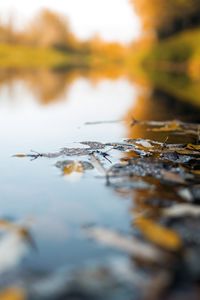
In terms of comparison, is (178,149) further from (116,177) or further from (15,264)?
(15,264)

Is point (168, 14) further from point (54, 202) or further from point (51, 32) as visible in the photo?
point (51, 32)

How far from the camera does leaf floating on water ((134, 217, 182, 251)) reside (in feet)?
2.97

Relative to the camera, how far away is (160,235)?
3.08ft

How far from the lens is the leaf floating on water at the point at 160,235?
0.91 meters

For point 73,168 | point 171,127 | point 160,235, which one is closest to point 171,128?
point 171,127

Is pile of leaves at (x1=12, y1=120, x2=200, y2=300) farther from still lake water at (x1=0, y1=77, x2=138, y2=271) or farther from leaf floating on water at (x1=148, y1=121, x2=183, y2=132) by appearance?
leaf floating on water at (x1=148, y1=121, x2=183, y2=132)

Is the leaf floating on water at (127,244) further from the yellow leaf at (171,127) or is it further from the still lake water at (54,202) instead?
the yellow leaf at (171,127)

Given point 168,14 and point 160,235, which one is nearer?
point 160,235

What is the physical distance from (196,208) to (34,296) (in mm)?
508

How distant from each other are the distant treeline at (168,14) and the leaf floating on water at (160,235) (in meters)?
18.5

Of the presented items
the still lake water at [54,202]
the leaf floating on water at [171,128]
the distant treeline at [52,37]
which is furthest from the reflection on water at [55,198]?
the distant treeline at [52,37]

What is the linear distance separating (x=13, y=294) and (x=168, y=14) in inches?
823

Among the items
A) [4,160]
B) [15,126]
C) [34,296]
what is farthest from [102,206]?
[15,126]

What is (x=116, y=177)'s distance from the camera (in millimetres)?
1387
